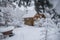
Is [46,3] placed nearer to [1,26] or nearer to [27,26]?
[27,26]

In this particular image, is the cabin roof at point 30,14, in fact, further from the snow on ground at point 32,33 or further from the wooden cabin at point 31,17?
the snow on ground at point 32,33

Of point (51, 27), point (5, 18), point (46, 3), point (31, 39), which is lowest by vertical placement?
point (31, 39)

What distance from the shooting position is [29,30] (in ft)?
4.05

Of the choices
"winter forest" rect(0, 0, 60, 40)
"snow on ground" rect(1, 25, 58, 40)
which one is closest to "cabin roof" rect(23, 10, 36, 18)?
"winter forest" rect(0, 0, 60, 40)

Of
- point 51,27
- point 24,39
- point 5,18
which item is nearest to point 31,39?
point 24,39

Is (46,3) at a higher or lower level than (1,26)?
higher

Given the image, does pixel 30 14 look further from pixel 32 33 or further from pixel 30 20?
pixel 32 33

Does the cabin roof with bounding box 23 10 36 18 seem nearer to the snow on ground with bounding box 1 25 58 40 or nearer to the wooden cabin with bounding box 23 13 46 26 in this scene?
the wooden cabin with bounding box 23 13 46 26

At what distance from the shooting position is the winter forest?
121 centimetres

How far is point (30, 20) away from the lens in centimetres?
123

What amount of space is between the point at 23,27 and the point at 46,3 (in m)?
0.33

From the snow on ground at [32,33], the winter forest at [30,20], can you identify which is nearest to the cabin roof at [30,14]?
A: the winter forest at [30,20]

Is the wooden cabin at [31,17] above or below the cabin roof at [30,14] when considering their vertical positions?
below

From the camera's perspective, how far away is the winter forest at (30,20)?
1214 mm
